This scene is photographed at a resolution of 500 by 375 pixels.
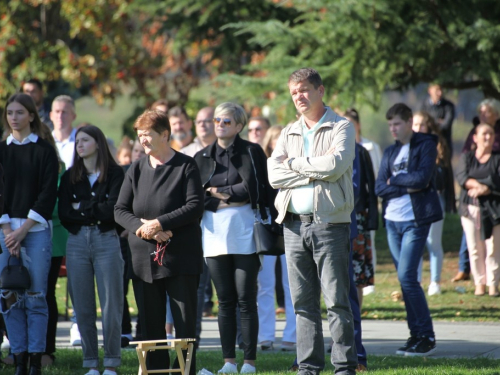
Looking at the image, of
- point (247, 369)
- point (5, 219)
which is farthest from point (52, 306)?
point (247, 369)

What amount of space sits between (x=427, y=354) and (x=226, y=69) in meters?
11.7

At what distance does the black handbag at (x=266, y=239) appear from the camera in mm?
6922

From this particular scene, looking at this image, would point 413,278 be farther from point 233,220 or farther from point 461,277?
point 461,277

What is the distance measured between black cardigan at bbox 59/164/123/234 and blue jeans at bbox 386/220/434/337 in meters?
2.75

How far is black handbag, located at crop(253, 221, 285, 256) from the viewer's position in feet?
22.7

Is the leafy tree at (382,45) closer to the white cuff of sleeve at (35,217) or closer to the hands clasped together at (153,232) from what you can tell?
the white cuff of sleeve at (35,217)

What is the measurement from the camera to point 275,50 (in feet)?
44.7

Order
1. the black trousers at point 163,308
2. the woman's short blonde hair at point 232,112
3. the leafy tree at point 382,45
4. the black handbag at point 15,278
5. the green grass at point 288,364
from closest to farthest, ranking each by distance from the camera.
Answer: the black trousers at point 163,308
the green grass at point 288,364
the black handbag at point 15,278
the woman's short blonde hair at point 232,112
the leafy tree at point 382,45

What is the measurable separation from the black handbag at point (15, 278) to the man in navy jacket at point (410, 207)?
341 centimetres

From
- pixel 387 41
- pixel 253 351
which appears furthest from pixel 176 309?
pixel 387 41

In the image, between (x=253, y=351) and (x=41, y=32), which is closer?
(x=253, y=351)

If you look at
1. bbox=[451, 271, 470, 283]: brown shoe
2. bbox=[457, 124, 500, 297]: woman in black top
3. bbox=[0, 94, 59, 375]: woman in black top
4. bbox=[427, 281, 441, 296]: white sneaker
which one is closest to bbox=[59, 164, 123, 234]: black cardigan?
bbox=[0, 94, 59, 375]: woman in black top

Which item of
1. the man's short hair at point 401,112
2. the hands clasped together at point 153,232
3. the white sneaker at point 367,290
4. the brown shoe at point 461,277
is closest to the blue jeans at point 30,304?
the hands clasped together at point 153,232

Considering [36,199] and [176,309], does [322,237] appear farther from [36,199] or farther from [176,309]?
[36,199]
